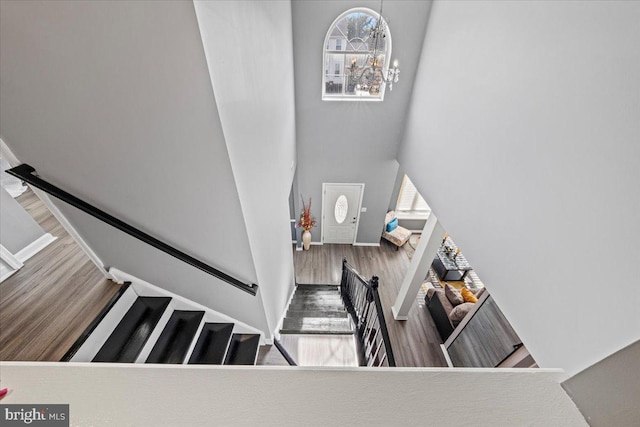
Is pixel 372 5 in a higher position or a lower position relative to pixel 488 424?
higher

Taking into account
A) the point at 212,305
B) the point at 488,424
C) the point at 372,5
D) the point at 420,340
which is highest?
the point at 372,5

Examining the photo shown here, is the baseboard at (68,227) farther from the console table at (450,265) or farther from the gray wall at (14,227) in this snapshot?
the console table at (450,265)

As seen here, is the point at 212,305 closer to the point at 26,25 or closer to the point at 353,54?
the point at 26,25

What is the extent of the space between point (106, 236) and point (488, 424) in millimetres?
2345

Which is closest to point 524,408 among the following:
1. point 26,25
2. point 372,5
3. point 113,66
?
→ point 113,66

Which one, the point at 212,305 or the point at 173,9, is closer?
the point at 173,9

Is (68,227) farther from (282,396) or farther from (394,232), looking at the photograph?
(394,232)

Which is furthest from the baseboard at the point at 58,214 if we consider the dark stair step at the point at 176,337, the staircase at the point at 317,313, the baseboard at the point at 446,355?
the baseboard at the point at 446,355

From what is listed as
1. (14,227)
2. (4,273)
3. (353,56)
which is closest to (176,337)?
(4,273)

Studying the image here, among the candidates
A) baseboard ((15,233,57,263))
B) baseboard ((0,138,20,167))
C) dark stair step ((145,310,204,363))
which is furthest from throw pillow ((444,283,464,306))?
Answer: baseboard ((15,233,57,263))

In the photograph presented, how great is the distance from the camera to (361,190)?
541 centimetres

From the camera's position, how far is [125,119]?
1.21 metres

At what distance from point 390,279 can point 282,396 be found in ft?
17.3

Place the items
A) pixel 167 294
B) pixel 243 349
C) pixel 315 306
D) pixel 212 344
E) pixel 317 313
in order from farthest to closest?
pixel 315 306 < pixel 317 313 < pixel 243 349 < pixel 212 344 < pixel 167 294
